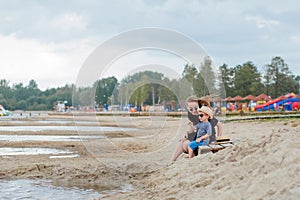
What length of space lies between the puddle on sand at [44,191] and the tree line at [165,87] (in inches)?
202

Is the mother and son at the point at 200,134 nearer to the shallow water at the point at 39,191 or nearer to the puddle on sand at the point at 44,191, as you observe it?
the puddle on sand at the point at 44,191

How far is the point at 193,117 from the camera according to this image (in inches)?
389

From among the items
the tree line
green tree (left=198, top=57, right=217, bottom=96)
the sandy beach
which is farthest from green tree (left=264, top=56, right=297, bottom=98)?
the sandy beach

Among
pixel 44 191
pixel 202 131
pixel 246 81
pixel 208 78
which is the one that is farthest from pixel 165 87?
pixel 246 81

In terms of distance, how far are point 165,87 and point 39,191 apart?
19.1 m

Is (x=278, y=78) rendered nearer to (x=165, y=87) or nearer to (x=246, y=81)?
(x=246, y=81)

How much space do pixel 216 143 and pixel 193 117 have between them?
0.97 metres

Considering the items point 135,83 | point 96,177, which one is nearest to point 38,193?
point 96,177

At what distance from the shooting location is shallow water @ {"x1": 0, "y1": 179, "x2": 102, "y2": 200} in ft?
24.6

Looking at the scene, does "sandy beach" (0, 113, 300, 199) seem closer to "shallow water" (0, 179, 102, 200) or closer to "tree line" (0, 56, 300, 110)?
"shallow water" (0, 179, 102, 200)

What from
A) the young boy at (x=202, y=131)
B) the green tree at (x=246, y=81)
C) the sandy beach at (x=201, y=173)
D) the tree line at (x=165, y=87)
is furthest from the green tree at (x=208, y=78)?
the green tree at (x=246, y=81)

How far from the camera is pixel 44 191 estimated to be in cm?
796

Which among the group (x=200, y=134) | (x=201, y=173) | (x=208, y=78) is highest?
(x=208, y=78)

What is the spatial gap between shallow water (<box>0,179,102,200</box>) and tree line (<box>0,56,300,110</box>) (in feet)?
16.8
